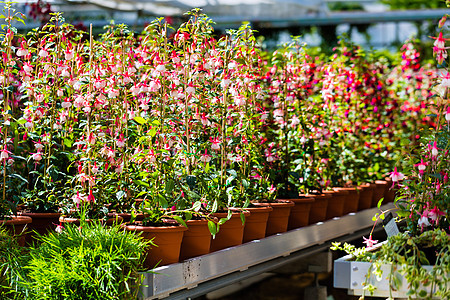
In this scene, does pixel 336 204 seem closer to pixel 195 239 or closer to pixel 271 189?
pixel 271 189

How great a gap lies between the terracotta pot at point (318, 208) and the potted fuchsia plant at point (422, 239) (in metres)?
1.26

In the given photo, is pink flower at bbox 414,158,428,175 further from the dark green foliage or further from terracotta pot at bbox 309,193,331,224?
terracotta pot at bbox 309,193,331,224

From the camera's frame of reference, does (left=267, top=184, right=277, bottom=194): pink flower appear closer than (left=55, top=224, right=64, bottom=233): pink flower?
No

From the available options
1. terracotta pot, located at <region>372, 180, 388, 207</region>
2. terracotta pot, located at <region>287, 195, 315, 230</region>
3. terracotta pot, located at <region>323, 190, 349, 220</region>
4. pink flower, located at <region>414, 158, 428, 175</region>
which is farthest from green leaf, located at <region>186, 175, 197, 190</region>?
terracotta pot, located at <region>372, 180, 388, 207</region>

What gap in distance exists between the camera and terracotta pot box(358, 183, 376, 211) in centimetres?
466

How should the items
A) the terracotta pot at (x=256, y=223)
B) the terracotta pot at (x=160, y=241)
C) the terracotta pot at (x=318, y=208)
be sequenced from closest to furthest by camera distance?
the terracotta pot at (x=160, y=241) → the terracotta pot at (x=256, y=223) → the terracotta pot at (x=318, y=208)

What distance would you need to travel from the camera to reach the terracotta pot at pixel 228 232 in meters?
3.04

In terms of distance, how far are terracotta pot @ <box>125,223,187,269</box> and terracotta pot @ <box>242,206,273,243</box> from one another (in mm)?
635

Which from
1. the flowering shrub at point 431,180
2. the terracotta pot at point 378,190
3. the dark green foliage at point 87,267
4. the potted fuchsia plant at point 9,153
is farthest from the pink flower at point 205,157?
the terracotta pot at point 378,190

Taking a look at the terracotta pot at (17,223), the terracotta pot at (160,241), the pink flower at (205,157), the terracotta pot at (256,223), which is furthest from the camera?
the terracotta pot at (256,223)

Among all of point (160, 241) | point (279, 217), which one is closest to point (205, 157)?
point (160, 241)

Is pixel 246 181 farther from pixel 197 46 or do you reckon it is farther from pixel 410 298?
pixel 410 298

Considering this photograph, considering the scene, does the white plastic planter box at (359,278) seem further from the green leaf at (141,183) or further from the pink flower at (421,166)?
the green leaf at (141,183)

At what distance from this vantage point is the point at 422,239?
2.21 m
